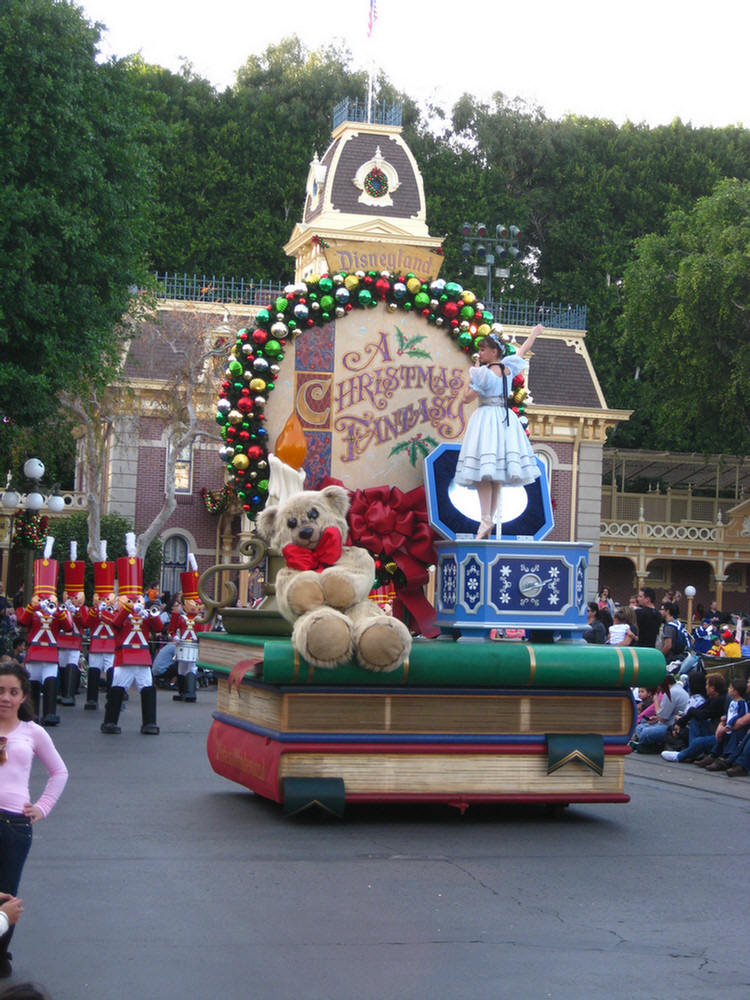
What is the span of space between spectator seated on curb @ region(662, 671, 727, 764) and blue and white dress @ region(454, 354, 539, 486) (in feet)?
15.2

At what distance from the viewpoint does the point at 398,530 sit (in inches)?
434

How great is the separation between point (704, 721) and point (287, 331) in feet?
21.3

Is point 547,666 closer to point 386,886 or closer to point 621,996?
point 386,886

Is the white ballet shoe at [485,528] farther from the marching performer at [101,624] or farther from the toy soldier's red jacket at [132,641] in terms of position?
the marching performer at [101,624]

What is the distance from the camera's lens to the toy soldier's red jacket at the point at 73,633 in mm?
19141

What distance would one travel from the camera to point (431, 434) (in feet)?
38.3

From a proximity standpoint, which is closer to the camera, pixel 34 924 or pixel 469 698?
pixel 34 924

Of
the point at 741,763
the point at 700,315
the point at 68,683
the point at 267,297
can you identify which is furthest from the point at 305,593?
the point at 700,315

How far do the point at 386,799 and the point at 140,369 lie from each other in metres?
25.8

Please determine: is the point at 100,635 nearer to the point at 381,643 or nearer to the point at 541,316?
the point at 381,643

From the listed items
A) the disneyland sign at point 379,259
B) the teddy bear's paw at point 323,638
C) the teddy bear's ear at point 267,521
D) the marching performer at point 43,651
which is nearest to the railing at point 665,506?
the marching performer at point 43,651

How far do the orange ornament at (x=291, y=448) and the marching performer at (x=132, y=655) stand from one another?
4.61 metres

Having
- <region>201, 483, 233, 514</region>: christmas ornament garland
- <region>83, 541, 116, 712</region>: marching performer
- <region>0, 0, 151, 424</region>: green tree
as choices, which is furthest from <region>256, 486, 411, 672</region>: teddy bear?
<region>201, 483, 233, 514</region>: christmas ornament garland

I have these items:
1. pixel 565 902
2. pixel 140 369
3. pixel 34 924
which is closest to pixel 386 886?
pixel 565 902
